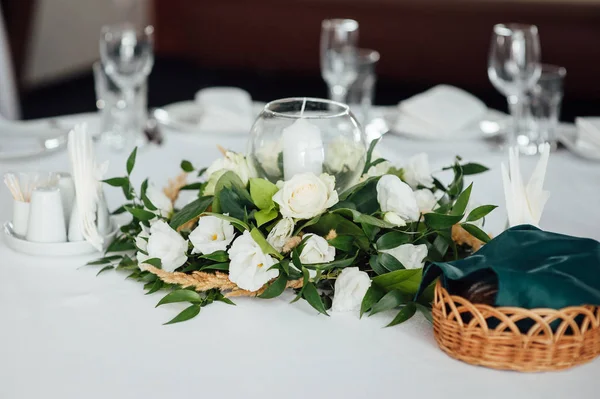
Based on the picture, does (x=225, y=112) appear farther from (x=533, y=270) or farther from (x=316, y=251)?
(x=533, y=270)

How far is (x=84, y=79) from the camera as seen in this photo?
5254mm

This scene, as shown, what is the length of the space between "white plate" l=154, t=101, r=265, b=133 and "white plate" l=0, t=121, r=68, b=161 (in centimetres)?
22

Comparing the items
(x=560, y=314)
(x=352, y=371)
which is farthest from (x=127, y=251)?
(x=560, y=314)

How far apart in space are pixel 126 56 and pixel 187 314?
2.79 ft

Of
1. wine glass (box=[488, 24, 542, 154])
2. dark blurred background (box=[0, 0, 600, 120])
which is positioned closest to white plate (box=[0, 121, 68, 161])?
wine glass (box=[488, 24, 542, 154])

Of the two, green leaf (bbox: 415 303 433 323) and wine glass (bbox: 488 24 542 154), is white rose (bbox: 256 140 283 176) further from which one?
wine glass (bbox: 488 24 542 154)

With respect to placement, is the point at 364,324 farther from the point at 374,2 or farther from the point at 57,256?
the point at 374,2

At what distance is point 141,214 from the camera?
1.08 m

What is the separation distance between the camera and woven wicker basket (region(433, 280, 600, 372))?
0.80 m

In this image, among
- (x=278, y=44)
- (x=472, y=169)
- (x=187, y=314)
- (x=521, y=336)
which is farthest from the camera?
(x=278, y=44)

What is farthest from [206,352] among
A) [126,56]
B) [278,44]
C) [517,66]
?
[278,44]

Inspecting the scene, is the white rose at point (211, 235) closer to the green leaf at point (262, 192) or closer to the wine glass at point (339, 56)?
the green leaf at point (262, 192)

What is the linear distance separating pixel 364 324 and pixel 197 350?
194 millimetres

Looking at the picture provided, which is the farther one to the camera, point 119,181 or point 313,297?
point 119,181
